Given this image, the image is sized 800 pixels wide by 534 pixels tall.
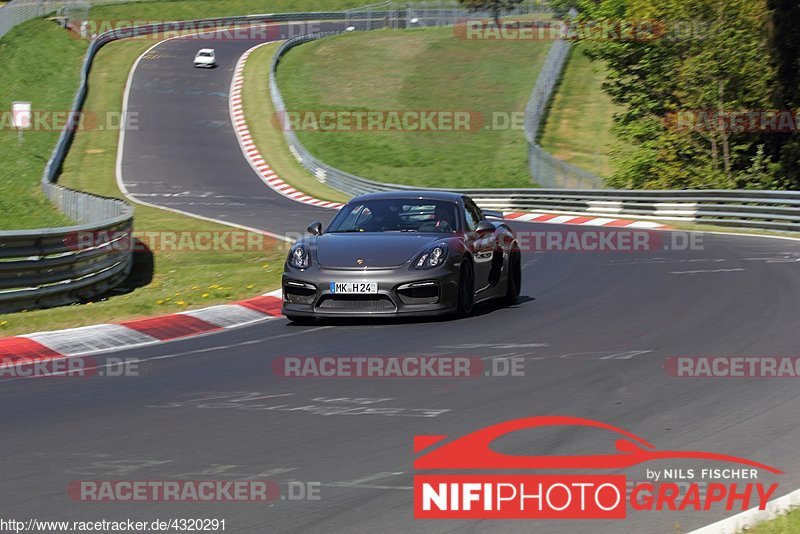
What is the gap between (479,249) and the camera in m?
13.3

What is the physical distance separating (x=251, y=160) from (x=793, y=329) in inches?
1499

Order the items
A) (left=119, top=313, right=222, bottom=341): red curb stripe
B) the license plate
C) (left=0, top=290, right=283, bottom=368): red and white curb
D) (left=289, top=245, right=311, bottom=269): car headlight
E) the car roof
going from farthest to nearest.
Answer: the car roof
(left=289, top=245, right=311, bottom=269): car headlight
the license plate
(left=119, top=313, right=222, bottom=341): red curb stripe
(left=0, top=290, right=283, bottom=368): red and white curb

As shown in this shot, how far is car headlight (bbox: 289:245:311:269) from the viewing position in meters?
12.6

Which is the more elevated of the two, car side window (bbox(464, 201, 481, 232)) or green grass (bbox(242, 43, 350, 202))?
car side window (bbox(464, 201, 481, 232))

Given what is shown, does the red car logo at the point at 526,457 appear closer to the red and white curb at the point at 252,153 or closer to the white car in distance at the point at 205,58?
the red and white curb at the point at 252,153

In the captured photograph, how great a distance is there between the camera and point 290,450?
6.72 metres

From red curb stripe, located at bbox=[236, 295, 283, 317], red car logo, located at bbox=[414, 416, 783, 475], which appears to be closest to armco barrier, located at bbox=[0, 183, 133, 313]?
red curb stripe, located at bbox=[236, 295, 283, 317]

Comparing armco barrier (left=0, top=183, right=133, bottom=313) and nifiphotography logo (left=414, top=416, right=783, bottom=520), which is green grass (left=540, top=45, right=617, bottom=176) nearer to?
armco barrier (left=0, top=183, right=133, bottom=313)

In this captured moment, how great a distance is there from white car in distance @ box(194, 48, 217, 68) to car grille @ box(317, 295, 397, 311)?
182 ft

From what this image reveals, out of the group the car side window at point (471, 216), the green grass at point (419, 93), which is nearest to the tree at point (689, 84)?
the green grass at point (419, 93)

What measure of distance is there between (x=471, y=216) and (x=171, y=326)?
363cm

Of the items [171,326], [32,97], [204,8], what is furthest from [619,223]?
[204,8]

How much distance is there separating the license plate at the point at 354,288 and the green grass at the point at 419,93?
3164cm

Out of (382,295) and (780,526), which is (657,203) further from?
(780,526)
